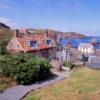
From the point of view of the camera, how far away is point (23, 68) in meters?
35.6

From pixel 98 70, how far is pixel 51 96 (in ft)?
75.7

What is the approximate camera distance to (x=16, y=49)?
163ft

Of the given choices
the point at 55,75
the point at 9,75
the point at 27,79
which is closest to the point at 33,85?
the point at 27,79

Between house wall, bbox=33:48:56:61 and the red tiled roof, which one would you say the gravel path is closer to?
the red tiled roof

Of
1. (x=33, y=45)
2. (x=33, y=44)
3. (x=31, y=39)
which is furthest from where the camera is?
(x=31, y=39)

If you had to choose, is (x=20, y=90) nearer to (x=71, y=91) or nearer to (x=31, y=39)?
(x=71, y=91)

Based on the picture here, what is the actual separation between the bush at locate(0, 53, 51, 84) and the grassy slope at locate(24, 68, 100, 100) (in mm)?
3557

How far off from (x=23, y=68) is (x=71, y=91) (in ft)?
28.4

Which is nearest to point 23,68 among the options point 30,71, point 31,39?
point 30,71

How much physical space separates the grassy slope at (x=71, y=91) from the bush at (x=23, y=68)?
140 inches

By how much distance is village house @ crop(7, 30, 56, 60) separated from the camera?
49.3 metres

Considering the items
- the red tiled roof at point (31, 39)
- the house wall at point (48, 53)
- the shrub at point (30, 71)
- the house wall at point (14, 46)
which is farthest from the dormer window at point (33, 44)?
the shrub at point (30, 71)

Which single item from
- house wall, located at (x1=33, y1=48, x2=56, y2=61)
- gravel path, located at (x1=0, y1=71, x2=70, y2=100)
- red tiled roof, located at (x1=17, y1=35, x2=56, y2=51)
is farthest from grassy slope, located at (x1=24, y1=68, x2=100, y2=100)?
house wall, located at (x1=33, y1=48, x2=56, y2=61)

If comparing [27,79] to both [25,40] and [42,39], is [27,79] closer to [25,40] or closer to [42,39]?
[25,40]
